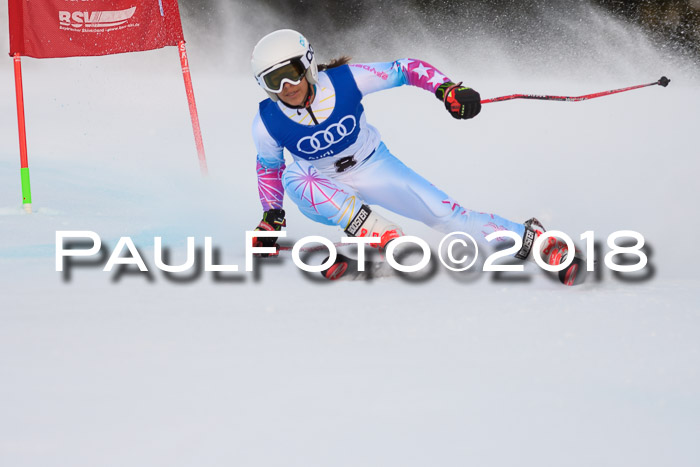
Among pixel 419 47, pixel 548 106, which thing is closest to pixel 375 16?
pixel 419 47

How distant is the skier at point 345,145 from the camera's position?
3.37 metres

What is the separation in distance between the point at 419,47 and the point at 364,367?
Answer: 48.8ft

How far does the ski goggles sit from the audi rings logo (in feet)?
A: 0.93

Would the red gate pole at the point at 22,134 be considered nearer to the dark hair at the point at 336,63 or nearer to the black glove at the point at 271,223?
the black glove at the point at 271,223

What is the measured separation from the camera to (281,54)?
3.32 metres

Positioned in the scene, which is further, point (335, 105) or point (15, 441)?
point (335, 105)

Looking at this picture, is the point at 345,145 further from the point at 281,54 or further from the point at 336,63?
the point at 281,54

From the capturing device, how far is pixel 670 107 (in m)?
9.46

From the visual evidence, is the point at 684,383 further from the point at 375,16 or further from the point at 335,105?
the point at 375,16

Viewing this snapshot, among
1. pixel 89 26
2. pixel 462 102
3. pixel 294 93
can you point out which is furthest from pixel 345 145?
pixel 89 26

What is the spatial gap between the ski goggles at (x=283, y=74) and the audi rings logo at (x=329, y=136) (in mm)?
282

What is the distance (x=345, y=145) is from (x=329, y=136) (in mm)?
96

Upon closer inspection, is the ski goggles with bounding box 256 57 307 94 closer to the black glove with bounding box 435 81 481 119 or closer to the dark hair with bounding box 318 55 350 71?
the dark hair with bounding box 318 55 350 71

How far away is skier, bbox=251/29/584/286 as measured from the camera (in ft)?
11.0
